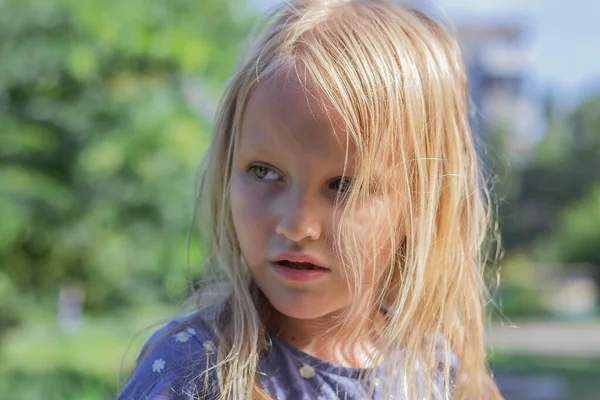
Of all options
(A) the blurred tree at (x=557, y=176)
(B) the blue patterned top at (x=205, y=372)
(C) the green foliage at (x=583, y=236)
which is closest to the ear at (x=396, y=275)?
(B) the blue patterned top at (x=205, y=372)

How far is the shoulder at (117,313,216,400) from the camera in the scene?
101cm

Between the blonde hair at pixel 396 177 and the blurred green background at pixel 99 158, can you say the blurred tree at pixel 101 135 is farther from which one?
the blonde hair at pixel 396 177

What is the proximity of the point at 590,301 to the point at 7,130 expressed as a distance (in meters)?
20.8

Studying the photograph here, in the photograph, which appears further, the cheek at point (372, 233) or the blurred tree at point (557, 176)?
the blurred tree at point (557, 176)

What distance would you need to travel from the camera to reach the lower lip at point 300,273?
1.06m

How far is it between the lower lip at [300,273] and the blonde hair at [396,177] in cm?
4

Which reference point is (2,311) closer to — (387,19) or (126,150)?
(126,150)

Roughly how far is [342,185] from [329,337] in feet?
0.81

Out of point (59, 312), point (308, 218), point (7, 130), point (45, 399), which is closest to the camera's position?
point (308, 218)

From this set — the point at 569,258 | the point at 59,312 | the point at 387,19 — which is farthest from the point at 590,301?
the point at 387,19

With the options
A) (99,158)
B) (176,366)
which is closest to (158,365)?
(176,366)

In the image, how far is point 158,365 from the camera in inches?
40.8

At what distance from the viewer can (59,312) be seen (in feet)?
15.8

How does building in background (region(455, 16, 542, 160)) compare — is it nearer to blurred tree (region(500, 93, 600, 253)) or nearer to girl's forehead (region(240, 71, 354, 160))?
blurred tree (region(500, 93, 600, 253))
